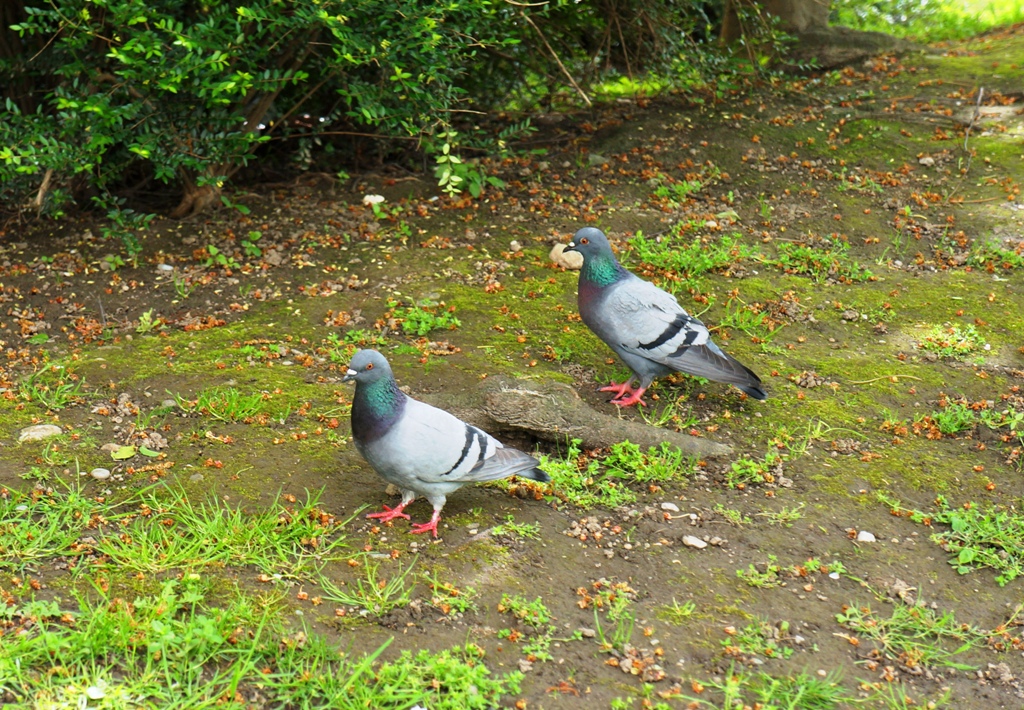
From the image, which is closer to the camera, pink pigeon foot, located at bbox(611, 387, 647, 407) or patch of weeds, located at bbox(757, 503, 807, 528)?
patch of weeds, located at bbox(757, 503, 807, 528)

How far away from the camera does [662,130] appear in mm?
7512

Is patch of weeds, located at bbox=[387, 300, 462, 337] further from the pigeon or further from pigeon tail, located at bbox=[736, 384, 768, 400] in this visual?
pigeon tail, located at bbox=[736, 384, 768, 400]

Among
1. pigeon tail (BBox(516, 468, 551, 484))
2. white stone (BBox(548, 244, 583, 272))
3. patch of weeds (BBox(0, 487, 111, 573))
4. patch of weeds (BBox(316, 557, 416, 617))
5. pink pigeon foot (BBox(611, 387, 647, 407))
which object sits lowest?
patch of weeds (BBox(316, 557, 416, 617))

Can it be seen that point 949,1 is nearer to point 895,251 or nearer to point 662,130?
point 662,130

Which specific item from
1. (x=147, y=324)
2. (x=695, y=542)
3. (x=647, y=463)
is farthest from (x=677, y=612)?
(x=147, y=324)

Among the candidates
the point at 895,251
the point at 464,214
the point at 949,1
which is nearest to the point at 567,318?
the point at 464,214

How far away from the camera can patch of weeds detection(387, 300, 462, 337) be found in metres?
5.18

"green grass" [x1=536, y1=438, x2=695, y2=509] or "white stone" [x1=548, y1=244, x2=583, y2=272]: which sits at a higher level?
"white stone" [x1=548, y1=244, x2=583, y2=272]

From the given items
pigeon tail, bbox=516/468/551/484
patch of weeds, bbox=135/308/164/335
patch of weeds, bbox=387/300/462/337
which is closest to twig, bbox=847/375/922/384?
pigeon tail, bbox=516/468/551/484

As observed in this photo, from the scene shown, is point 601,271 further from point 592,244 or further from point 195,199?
point 195,199

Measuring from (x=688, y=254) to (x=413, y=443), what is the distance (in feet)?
9.65

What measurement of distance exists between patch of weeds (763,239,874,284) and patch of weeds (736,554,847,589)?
2585 millimetres

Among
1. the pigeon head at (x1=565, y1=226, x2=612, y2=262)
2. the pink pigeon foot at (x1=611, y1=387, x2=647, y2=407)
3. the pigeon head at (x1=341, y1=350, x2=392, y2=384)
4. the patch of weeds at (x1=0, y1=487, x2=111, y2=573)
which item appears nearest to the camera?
the patch of weeds at (x1=0, y1=487, x2=111, y2=573)

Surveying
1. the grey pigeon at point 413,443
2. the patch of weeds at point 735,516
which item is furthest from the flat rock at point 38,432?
the patch of weeds at point 735,516
